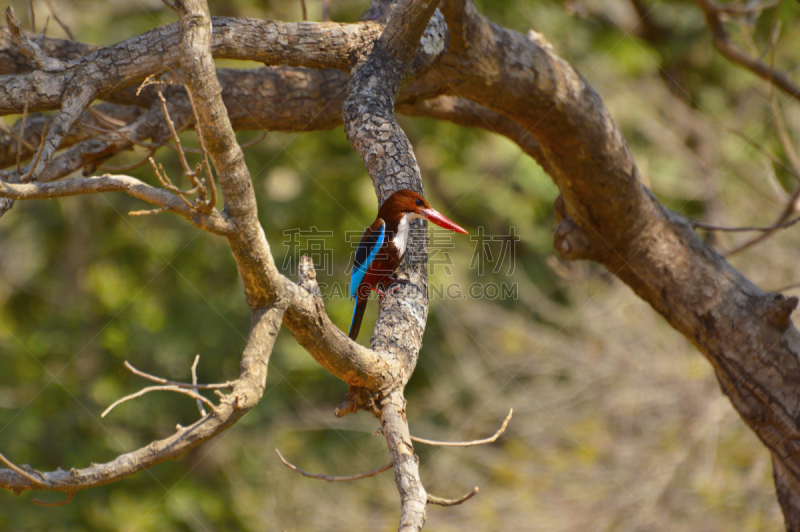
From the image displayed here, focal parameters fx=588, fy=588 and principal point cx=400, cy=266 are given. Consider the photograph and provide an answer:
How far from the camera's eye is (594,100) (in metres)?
2.65

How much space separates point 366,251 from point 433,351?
5200 mm

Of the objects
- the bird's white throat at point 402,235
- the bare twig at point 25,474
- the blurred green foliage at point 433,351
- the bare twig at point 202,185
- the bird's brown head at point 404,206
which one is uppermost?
the bare twig at point 202,185

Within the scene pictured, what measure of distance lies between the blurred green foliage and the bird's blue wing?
9.93ft

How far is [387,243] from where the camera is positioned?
2.08m

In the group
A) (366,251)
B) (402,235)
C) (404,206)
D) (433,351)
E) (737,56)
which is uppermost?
(737,56)

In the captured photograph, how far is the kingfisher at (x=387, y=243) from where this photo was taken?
75.5 inches

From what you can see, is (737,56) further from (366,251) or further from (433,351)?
(433,351)

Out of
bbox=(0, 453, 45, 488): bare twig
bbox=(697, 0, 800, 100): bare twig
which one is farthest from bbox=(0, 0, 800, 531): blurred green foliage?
bbox=(0, 453, 45, 488): bare twig

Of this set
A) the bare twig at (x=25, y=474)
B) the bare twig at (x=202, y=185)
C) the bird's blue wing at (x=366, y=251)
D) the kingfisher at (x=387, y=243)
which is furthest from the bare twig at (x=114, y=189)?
the bird's blue wing at (x=366, y=251)

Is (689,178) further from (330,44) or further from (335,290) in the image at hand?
(330,44)

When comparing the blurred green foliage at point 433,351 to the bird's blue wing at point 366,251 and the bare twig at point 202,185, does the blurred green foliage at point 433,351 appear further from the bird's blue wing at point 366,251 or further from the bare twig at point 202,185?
the bare twig at point 202,185

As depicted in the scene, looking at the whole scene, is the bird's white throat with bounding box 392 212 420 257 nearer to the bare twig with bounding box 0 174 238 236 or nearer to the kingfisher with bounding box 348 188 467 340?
the kingfisher with bounding box 348 188 467 340

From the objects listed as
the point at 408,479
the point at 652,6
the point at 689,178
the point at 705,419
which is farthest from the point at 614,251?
the point at 652,6

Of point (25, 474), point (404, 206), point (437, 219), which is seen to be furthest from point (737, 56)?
point (25, 474)
